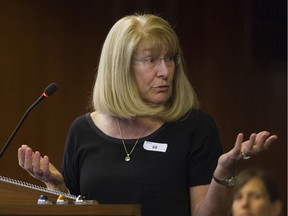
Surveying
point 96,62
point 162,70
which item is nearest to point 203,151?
point 162,70

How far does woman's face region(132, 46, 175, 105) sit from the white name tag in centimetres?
14

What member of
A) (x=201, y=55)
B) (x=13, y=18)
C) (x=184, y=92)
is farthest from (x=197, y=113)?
(x=201, y=55)

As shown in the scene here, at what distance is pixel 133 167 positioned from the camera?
2855 millimetres

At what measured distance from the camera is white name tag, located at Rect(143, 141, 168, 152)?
2.89 meters

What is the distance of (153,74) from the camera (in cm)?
293

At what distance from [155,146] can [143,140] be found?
5cm

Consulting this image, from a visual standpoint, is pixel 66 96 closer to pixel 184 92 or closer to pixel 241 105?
pixel 241 105

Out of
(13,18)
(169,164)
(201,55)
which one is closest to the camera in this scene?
(169,164)

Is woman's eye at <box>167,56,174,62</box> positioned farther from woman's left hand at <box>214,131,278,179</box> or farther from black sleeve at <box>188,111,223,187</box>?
woman's left hand at <box>214,131,278,179</box>

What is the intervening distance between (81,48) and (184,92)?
9.04 feet

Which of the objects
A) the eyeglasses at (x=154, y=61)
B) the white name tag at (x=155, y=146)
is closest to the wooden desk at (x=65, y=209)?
the white name tag at (x=155, y=146)

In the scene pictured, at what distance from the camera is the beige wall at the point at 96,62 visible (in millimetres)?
5371

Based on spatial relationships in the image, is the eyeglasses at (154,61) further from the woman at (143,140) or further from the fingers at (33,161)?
the fingers at (33,161)

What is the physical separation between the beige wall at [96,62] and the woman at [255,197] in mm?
1832
